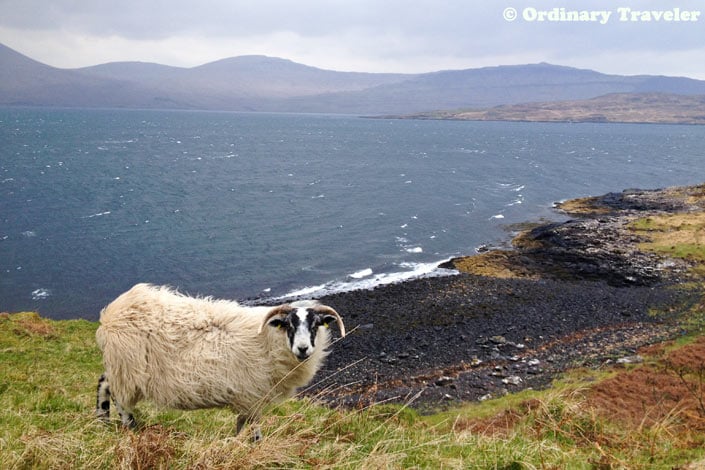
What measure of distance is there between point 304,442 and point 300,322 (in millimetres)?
2434

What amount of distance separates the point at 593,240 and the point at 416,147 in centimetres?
10222

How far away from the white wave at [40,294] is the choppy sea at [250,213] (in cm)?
12

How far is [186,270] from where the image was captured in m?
37.2

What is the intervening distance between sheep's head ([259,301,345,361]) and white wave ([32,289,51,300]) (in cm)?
2993

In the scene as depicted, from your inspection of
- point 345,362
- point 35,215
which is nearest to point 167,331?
point 345,362

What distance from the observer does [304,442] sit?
5.31 metres

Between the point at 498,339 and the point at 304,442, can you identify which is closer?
the point at 304,442

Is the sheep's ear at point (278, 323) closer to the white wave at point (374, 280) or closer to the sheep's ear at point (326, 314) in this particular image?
the sheep's ear at point (326, 314)

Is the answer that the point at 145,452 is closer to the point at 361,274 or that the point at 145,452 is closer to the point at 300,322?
the point at 300,322

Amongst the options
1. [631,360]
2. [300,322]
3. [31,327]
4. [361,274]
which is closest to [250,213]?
[361,274]

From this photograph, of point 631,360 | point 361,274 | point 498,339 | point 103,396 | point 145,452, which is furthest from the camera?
point 361,274

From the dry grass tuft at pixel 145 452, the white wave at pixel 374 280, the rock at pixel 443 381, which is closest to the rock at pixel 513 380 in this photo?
the rock at pixel 443 381

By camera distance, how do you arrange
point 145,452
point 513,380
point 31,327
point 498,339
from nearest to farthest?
point 145,452 < point 31,327 < point 513,380 < point 498,339

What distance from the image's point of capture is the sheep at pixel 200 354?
24.4 feet
